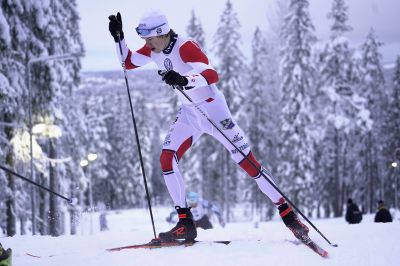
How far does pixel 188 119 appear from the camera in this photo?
5527 millimetres

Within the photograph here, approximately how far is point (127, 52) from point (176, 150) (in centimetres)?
151

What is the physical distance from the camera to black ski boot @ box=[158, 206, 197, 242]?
5.27 metres

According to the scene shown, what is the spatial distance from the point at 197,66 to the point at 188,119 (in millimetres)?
776

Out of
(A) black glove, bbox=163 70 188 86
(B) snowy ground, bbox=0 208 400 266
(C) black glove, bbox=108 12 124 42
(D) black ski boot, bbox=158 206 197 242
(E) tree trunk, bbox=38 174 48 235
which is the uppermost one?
(C) black glove, bbox=108 12 124 42

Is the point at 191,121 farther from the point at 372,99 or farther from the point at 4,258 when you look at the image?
the point at 372,99

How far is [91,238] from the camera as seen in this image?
6.53 metres

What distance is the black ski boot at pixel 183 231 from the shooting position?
17.3 ft

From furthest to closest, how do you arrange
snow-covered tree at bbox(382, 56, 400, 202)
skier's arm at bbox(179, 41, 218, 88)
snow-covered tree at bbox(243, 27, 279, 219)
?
snow-covered tree at bbox(382, 56, 400, 202) → snow-covered tree at bbox(243, 27, 279, 219) → skier's arm at bbox(179, 41, 218, 88)

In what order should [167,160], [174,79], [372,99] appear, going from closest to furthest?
[174,79] → [167,160] → [372,99]

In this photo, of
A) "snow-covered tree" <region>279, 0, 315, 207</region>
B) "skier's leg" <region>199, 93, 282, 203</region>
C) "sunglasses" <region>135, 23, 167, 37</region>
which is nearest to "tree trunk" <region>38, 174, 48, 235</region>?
"skier's leg" <region>199, 93, 282, 203</region>

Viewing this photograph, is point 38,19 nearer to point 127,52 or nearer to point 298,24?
point 127,52

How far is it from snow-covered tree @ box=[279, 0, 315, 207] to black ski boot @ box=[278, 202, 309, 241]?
29749 millimetres

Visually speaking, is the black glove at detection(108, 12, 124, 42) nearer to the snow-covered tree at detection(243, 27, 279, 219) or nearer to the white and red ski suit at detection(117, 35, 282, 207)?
the white and red ski suit at detection(117, 35, 282, 207)

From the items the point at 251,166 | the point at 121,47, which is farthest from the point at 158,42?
the point at 251,166
